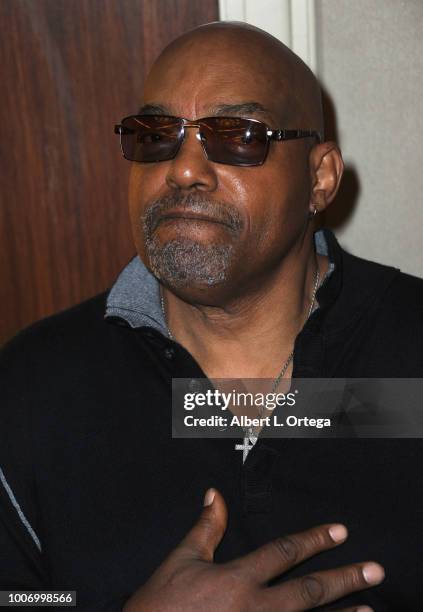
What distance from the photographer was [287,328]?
1.63 metres

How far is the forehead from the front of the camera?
1474mm

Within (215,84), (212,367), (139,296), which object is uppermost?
(215,84)

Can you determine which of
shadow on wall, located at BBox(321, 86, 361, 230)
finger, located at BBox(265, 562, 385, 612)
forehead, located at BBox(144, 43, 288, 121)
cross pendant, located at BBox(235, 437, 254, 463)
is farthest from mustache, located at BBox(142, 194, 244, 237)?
shadow on wall, located at BBox(321, 86, 361, 230)

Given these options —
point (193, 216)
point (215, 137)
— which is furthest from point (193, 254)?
point (215, 137)

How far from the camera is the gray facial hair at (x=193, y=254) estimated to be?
4.69 feet

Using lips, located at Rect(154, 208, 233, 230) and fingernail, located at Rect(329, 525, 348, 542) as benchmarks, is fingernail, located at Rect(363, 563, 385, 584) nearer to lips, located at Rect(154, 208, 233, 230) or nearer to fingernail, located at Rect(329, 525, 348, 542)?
fingernail, located at Rect(329, 525, 348, 542)

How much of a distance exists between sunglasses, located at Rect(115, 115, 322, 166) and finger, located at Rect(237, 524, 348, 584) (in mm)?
635

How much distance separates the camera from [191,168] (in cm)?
145

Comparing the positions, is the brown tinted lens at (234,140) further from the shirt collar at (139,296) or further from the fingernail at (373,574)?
the fingernail at (373,574)

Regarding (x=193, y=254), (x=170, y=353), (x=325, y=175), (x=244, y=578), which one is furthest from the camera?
(x=325, y=175)

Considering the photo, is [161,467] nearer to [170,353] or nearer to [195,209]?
[170,353]

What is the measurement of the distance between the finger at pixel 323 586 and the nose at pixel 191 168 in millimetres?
662

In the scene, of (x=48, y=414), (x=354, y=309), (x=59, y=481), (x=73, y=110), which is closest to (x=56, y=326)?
(x=48, y=414)

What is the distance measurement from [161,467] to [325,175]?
2.15 ft
